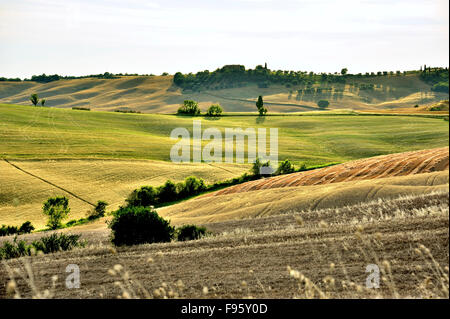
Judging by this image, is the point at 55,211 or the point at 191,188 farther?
the point at 191,188

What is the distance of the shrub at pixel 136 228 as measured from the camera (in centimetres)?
1870

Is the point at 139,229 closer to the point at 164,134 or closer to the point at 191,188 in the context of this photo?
the point at 191,188

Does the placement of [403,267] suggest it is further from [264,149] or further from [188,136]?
[188,136]

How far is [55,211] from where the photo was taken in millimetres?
42594

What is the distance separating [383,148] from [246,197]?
53886 millimetres

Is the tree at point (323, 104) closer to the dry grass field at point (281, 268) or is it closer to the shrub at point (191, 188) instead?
the shrub at point (191, 188)

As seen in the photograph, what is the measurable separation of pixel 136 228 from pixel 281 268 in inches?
405

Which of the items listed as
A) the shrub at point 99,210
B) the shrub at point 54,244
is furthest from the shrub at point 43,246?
the shrub at point 99,210

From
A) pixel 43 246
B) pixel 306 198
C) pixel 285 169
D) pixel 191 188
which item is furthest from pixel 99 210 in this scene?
pixel 43 246

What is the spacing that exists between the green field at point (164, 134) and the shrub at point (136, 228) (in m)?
48.6

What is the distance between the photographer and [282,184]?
1455 inches
